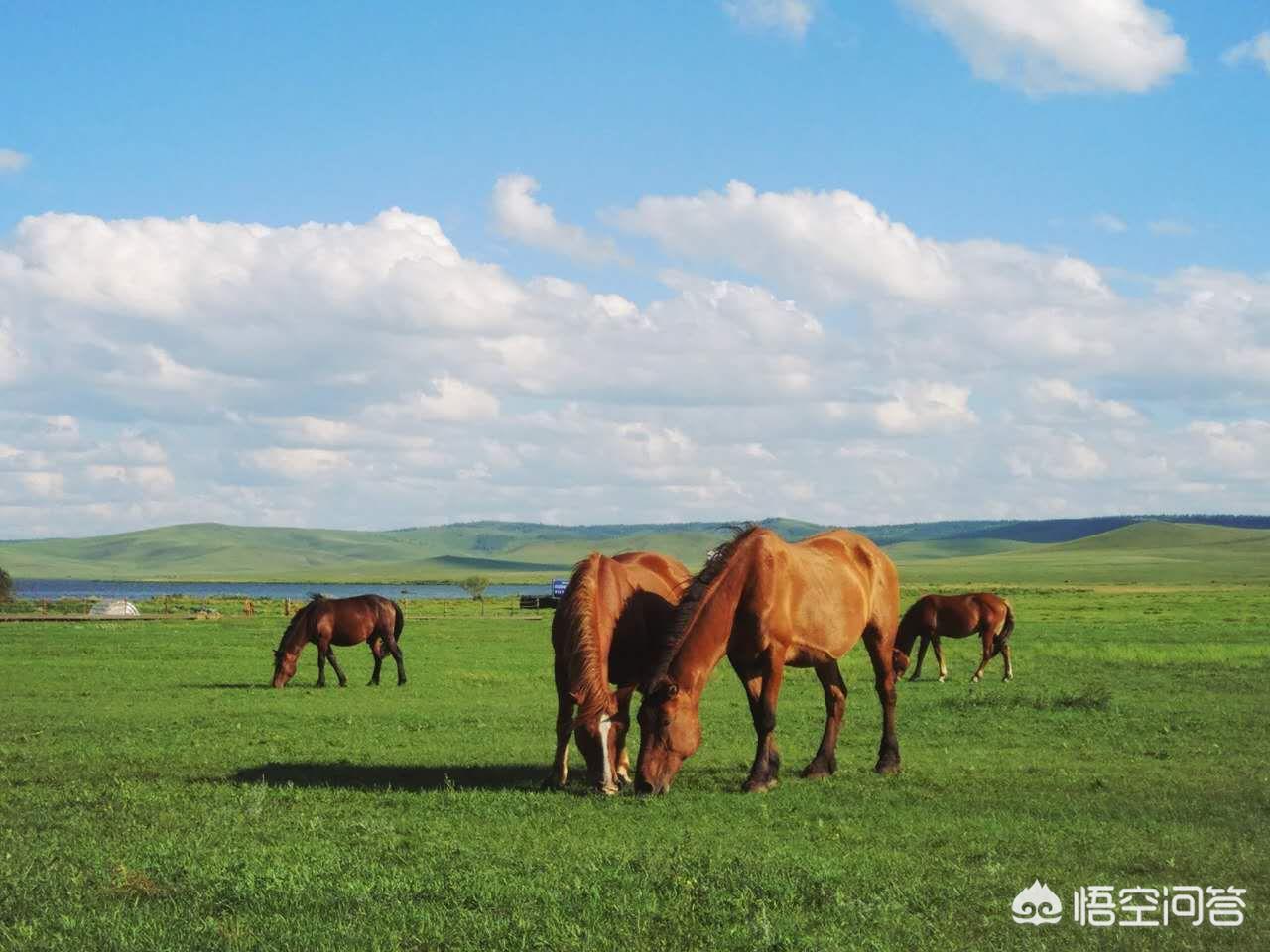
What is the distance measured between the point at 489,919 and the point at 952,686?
64.1 feet

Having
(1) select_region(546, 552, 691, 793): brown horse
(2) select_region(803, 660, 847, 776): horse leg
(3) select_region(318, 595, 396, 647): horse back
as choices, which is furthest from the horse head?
(3) select_region(318, 595, 396, 647): horse back

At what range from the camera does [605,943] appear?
22.4 feet

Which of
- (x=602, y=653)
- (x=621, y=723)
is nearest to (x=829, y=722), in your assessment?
(x=621, y=723)

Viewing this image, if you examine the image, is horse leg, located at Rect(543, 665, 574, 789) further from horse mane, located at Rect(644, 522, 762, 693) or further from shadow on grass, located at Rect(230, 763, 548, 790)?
horse mane, located at Rect(644, 522, 762, 693)

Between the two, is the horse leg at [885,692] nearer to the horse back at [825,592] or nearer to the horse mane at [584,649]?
the horse back at [825,592]

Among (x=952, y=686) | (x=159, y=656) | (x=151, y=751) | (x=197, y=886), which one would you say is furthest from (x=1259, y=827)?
(x=159, y=656)

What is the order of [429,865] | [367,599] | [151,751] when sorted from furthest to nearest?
[367,599] < [151,751] < [429,865]

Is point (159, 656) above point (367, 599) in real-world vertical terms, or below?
below

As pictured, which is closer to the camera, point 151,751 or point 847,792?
point 847,792

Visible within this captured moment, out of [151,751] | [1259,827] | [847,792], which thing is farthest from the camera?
[151,751]

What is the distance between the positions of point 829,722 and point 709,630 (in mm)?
2388

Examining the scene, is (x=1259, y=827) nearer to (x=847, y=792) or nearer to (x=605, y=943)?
(x=847, y=792)

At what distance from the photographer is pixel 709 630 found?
1198 centimetres

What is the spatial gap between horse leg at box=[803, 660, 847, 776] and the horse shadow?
312 cm
